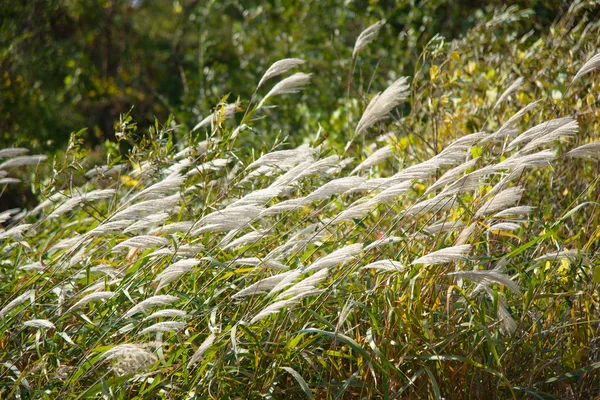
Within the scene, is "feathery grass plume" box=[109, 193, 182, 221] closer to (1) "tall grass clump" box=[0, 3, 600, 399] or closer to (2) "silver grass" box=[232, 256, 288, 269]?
(1) "tall grass clump" box=[0, 3, 600, 399]

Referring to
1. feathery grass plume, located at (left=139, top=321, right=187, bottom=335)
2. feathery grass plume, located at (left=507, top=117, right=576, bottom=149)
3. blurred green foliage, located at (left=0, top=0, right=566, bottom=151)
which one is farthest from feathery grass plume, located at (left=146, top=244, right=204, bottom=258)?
blurred green foliage, located at (left=0, top=0, right=566, bottom=151)

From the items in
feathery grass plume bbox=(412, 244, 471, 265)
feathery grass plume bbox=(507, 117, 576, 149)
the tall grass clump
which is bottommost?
the tall grass clump

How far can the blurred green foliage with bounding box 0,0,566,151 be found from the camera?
222 inches

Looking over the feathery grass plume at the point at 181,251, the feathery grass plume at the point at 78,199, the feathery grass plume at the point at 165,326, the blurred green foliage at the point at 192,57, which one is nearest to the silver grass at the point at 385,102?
the feathery grass plume at the point at 181,251

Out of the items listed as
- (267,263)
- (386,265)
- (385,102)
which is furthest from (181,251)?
(385,102)

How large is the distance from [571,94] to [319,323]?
1.87m

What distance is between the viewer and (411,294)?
2100 mm

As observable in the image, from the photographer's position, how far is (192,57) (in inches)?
284

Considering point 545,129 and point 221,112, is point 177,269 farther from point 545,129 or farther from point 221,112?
point 545,129

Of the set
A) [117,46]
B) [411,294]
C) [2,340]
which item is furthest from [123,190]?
[117,46]

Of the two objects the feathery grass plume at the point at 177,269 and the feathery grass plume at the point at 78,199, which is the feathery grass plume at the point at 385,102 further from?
the feathery grass plume at the point at 78,199

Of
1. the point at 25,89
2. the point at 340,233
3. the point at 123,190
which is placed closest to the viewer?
the point at 340,233

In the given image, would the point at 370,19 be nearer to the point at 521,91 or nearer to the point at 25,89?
the point at 521,91

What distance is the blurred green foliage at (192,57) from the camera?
5.64 m
